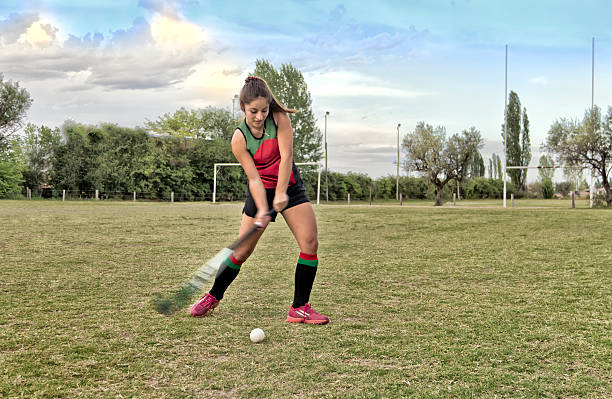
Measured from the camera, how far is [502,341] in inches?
154

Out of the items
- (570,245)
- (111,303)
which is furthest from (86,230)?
(570,245)

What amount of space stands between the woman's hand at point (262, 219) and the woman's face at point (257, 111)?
74cm

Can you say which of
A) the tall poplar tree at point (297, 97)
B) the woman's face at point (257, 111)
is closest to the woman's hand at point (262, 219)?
the woman's face at point (257, 111)

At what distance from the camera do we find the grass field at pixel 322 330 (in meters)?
3.01

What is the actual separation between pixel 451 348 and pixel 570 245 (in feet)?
29.2

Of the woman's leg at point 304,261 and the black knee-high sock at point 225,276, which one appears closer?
the woman's leg at point 304,261

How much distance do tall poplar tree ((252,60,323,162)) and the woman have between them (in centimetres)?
4914

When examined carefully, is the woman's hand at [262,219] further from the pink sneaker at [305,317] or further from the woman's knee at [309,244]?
the pink sneaker at [305,317]

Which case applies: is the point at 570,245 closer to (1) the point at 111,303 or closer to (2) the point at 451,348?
(2) the point at 451,348

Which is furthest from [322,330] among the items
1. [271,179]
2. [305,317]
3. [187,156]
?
[187,156]

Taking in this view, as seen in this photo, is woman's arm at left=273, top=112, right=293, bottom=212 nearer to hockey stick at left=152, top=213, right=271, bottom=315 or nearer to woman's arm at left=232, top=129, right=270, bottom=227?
woman's arm at left=232, top=129, right=270, bottom=227

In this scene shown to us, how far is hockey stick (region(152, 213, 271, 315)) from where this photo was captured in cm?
439

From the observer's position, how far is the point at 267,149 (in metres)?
4.46

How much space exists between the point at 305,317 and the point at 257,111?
1.79 m
